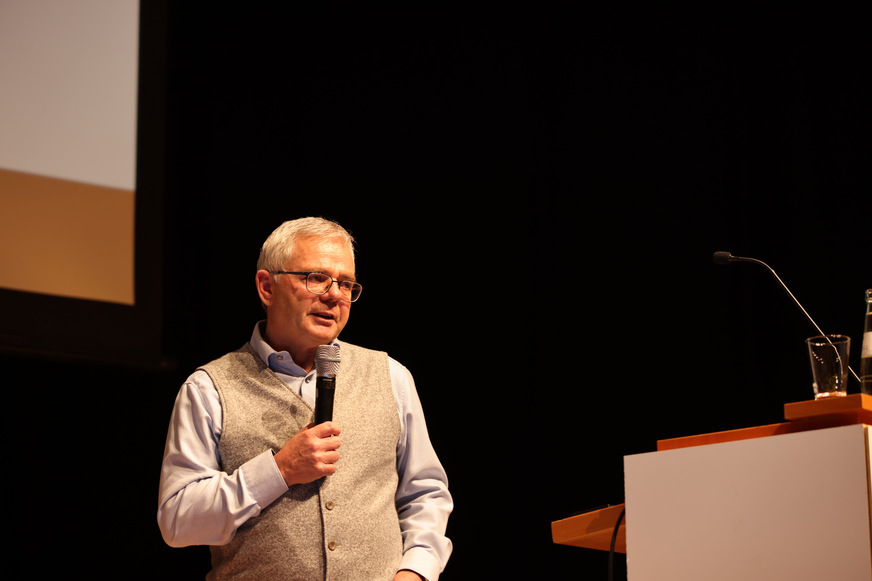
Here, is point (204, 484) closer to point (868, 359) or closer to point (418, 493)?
point (418, 493)

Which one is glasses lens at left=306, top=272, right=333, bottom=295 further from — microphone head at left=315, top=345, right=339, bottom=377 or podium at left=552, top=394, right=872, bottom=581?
podium at left=552, top=394, right=872, bottom=581

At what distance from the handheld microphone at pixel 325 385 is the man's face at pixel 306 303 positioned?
22 cm

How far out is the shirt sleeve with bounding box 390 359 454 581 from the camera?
2.01 metres

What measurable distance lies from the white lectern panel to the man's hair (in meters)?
0.94

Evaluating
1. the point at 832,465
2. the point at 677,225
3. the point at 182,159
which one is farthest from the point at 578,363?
the point at 832,465

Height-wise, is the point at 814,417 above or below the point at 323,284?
below

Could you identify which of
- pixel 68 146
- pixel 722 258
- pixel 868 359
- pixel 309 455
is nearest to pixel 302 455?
pixel 309 455

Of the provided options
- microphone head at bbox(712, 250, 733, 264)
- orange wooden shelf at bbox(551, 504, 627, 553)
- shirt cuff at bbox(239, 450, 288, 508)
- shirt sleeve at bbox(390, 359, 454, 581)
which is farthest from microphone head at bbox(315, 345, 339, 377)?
microphone head at bbox(712, 250, 733, 264)

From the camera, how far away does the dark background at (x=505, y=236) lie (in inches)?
116

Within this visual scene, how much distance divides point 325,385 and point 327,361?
0.05 metres

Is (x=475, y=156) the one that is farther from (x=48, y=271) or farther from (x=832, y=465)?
(x=832, y=465)

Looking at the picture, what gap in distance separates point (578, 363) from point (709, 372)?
489 millimetres

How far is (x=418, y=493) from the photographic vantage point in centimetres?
213

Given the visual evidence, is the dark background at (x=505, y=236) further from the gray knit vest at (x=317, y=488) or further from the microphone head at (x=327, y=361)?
the microphone head at (x=327, y=361)
